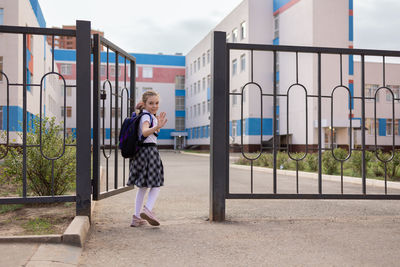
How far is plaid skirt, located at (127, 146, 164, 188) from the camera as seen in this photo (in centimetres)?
446

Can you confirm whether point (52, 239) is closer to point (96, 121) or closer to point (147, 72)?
point (96, 121)

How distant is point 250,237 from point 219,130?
4.30ft

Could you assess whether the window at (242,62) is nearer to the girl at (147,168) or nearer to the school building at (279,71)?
the school building at (279,71)

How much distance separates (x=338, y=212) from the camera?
18.7ft

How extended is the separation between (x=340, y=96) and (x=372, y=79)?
807 cm

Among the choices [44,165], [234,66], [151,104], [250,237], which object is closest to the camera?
[250,237]

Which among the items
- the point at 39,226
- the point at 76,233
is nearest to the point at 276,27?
the point at 39,226

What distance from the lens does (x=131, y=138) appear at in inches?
175

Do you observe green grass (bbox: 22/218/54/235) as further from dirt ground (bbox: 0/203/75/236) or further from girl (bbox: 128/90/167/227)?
girl (bbox: 128/90/167/227)

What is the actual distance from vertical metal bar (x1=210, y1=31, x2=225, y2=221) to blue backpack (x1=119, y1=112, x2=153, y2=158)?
78 cm

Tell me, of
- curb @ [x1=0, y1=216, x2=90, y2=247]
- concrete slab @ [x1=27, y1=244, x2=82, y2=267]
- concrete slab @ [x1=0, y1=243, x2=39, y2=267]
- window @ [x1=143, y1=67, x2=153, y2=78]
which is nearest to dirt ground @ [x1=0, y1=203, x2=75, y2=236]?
curb @ [x1=0, y1=216, x2=90, y2=247]

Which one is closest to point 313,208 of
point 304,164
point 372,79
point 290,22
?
point 304,164

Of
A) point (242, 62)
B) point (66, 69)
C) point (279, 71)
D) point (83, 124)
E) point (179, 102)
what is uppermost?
point (66, 69)

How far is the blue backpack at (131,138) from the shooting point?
442cm
